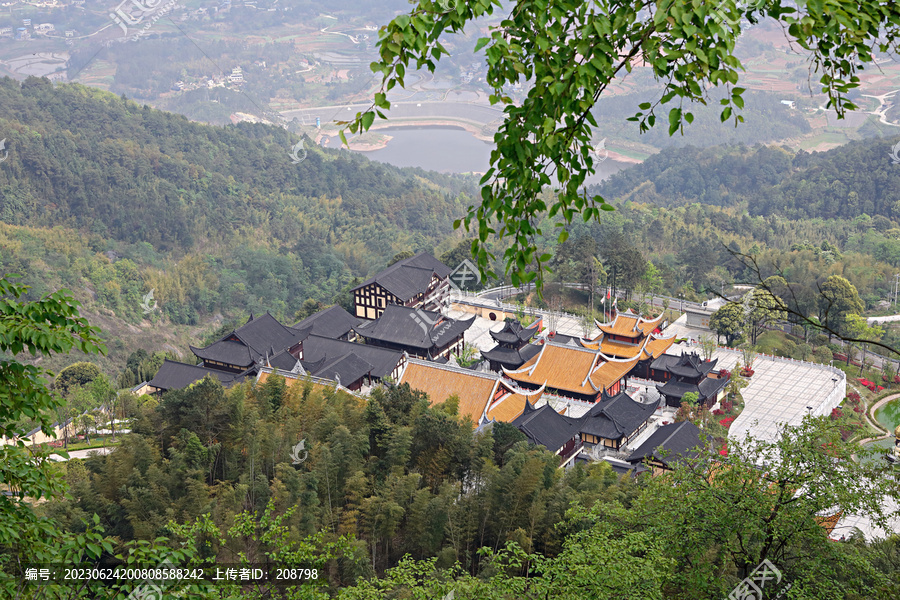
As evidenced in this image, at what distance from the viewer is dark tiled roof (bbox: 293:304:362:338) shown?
2838cm

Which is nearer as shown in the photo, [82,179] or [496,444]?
[496,444]

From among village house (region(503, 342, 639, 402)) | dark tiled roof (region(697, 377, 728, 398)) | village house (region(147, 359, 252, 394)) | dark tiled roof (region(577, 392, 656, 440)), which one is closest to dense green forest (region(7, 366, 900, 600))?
dark tiled roof (region(577, 392, 656, 440))

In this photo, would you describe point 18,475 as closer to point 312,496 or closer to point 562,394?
point 312,496

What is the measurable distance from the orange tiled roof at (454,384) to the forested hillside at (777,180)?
41.8 metres

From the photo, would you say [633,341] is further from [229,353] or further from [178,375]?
[178,375]

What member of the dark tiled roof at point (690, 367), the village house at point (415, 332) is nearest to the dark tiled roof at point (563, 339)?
the village house at point (415, 332)

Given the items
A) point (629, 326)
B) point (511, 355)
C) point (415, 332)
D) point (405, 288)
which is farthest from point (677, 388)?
point (405, 288)

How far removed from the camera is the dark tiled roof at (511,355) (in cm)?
2623

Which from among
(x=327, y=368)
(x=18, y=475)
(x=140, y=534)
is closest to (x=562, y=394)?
(x=327, y=368)

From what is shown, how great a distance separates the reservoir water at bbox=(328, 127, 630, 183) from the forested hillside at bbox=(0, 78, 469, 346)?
1053 inches

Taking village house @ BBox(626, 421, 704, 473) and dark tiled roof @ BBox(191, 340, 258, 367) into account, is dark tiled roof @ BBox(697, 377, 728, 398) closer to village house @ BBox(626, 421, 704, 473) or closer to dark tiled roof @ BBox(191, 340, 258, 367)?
village house @ BBox(626, 421, 704, 473)

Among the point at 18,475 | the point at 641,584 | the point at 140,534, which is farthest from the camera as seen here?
the point at 140,534

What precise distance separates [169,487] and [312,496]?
94.1 inches

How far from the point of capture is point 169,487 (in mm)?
12953
